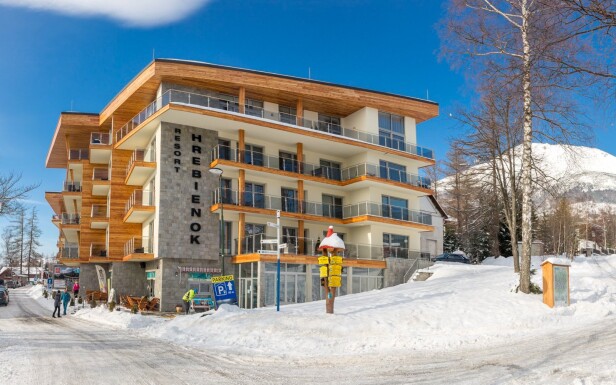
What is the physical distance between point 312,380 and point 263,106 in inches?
1175

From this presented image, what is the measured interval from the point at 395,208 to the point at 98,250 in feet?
80.4

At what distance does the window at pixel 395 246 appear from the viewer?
127 feet

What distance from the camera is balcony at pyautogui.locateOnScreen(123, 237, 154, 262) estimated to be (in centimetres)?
3422

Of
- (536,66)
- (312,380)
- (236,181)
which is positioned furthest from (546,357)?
(236,181)

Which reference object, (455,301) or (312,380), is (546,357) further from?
(455,301)

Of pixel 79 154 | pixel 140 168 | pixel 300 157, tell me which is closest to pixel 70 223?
pixel 79 154

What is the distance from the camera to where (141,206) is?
115ft

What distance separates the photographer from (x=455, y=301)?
18672 millimetres

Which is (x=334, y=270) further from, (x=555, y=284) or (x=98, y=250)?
(x=98, y=250)

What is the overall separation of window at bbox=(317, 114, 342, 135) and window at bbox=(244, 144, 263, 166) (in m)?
4.98

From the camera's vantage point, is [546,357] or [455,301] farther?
[455,301]

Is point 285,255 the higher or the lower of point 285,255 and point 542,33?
the lower

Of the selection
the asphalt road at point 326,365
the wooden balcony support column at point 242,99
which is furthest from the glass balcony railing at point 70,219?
the asphalt road at point 326,365

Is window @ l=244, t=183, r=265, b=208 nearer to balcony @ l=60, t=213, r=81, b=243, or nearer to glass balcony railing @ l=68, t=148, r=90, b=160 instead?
glass balcony railing @ l=68, t=148, r=90, b=160
